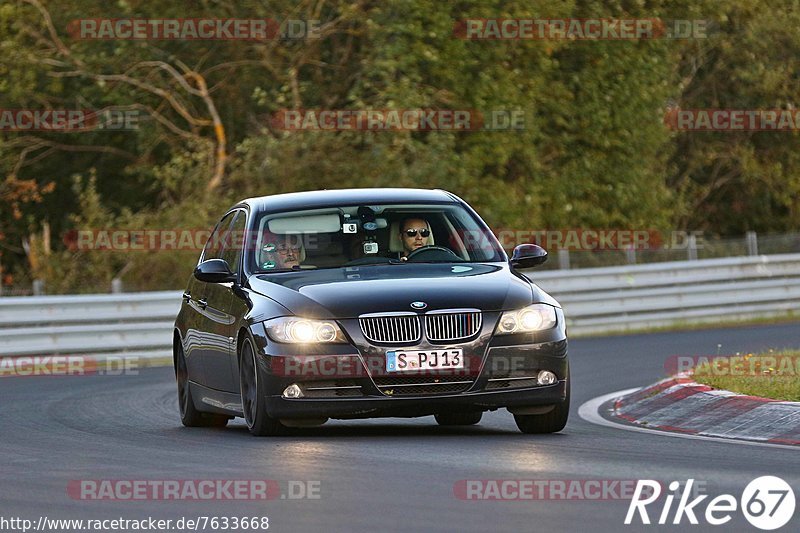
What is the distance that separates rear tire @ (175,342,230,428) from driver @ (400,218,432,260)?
205 centimetres

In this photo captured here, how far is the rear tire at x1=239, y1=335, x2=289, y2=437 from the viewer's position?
37.0 feet

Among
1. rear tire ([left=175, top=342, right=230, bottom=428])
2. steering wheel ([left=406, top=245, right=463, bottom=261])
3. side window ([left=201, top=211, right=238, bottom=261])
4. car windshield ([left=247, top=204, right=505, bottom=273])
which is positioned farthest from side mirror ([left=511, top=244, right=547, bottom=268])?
rear tire ([left=175, top=342, right=230, bottom=428])

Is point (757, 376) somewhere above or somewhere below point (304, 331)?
below

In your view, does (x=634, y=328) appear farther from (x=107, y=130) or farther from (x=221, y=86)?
(x=107, y=130)

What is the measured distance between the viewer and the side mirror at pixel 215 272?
12383 mm

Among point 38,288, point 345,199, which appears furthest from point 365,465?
point 38,288

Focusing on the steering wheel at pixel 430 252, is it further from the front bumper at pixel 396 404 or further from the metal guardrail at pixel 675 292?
the metal guardrail at pixel 675 292

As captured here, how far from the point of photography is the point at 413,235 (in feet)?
40.8

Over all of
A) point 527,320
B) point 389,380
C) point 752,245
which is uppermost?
point 527,320

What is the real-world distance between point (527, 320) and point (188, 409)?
3303 millimetres

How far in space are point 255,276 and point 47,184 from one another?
24758mm

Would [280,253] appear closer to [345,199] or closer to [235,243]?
[345,199]

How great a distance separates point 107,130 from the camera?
116ft

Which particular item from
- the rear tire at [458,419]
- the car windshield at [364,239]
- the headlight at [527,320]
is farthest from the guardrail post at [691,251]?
the headlight at [527,320]
